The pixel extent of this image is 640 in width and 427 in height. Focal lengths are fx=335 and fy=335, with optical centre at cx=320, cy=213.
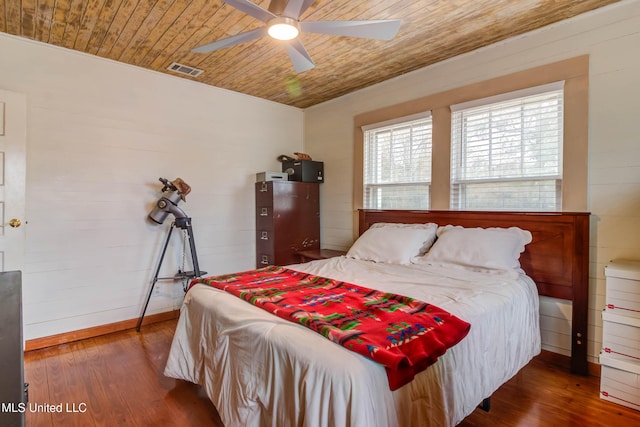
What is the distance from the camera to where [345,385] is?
3.59ft

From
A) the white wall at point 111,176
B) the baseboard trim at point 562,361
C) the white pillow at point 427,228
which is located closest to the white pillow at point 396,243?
the white pillow at point 427,228

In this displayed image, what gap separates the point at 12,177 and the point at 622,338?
4.35 meters

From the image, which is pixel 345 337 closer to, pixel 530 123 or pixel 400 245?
pixel 400 245

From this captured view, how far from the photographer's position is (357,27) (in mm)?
1954

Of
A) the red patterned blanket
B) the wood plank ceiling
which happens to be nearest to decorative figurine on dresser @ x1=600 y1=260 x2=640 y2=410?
the red patterned blanket

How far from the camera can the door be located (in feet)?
8.39

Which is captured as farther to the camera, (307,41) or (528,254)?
(307,41)

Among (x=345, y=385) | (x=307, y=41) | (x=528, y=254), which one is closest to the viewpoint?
(x=345, y=385)

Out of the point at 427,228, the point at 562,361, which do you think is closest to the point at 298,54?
the point at 427,228

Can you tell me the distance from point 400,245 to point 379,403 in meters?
1.87

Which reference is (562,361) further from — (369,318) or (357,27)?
(357,27)

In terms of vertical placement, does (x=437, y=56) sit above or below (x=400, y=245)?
above

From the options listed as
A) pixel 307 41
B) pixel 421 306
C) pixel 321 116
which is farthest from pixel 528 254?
pixel 321 116

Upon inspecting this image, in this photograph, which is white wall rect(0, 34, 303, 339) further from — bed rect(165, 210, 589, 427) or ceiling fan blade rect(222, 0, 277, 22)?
ceiling fan blade rect(222, 0, 277, 22)
